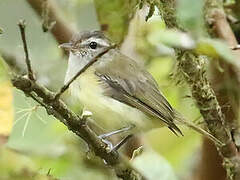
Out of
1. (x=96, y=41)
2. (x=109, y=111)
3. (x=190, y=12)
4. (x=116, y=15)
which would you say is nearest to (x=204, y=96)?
(x=109, y=111)

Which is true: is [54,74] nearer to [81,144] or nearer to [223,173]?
[81,144]

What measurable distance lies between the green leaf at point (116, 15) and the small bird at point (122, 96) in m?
0.07

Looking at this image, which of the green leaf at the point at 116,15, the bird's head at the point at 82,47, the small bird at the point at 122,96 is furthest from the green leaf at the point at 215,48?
the bird's head at the point at 82,47

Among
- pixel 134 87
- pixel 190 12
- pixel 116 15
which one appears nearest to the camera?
pixel 190 12

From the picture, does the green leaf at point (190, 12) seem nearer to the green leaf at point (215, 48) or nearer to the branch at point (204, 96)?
the green leaf at point (215, 48)

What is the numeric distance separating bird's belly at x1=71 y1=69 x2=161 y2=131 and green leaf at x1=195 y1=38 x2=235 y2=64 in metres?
1.01

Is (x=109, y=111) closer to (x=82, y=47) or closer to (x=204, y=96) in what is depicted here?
(x=204, y=96)

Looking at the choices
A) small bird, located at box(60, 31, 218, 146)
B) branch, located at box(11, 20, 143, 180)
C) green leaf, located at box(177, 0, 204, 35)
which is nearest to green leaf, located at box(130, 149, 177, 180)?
branch, located at box(11, 20, 143, 180)

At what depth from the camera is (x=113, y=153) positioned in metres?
2.44

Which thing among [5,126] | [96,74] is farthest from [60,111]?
[96,74]

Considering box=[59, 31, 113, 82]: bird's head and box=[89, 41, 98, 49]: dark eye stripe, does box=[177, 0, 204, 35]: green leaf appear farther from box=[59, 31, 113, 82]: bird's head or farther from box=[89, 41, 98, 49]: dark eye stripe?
box=[89, 41, 98, 49]: dark eye stripe

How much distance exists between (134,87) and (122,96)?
4.0 inches

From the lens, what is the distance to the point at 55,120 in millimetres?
3168

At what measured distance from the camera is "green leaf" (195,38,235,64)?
2033mm
